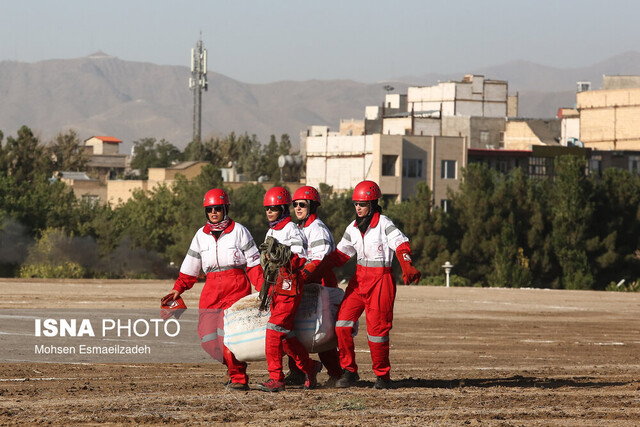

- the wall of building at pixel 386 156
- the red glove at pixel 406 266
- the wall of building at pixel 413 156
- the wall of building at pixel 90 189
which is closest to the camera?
the red glove at pixel 406 266

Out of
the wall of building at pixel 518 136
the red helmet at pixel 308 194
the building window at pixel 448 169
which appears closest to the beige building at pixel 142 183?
the building window at pixel 448 169

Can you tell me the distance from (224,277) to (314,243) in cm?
106

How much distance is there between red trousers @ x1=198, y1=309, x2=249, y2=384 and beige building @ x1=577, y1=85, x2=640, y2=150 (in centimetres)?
9882

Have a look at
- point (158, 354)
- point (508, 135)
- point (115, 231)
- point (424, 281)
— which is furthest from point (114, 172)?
point (158, 354)

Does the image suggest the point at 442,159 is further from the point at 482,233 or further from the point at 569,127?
the point at 482,233

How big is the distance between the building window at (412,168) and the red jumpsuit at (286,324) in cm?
7875

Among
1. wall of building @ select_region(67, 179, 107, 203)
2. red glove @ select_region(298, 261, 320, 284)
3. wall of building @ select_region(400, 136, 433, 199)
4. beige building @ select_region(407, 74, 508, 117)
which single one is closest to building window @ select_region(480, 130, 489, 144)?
beige building @ select_region(407, 74, 508, 117)

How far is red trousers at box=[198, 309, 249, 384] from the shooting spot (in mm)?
12594

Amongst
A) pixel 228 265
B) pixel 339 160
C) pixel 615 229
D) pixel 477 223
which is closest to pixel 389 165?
pixel 339 160

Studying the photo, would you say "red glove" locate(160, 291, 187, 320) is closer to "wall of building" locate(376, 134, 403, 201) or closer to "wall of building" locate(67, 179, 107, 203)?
"wall of building" locate(376, 134, 403, 201)

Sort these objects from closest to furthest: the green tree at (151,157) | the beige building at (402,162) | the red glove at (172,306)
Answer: the red glove at (172,306)
the beige building at (402,162)
the green tree at (151,157)

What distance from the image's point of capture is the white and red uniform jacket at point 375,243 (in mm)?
12703

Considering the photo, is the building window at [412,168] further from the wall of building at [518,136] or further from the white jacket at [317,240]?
the white jacket at [317,240]

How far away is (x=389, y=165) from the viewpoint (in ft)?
299
